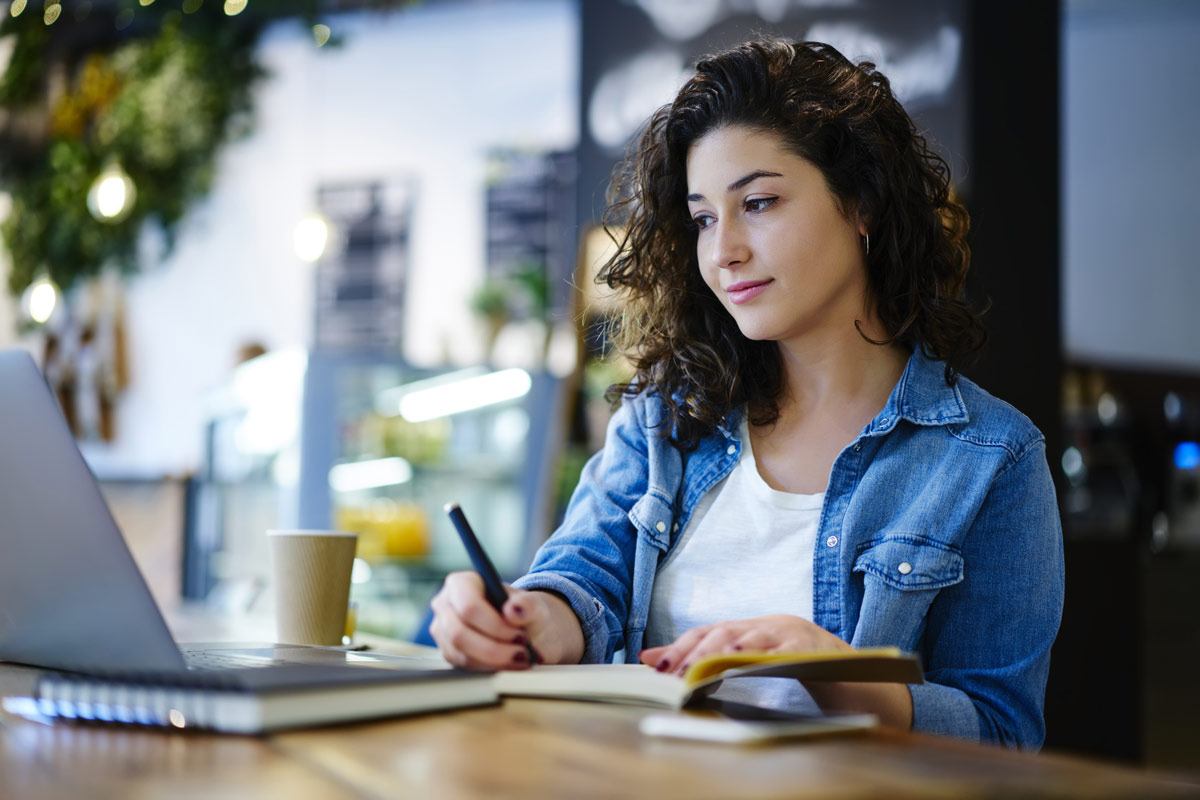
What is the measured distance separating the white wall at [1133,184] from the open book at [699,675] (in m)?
5.44

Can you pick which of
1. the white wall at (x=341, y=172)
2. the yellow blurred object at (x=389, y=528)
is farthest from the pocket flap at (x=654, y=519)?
the white wall at (x=341, y=172)

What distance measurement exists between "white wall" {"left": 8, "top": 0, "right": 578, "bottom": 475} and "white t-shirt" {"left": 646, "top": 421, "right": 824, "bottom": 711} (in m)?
4.96

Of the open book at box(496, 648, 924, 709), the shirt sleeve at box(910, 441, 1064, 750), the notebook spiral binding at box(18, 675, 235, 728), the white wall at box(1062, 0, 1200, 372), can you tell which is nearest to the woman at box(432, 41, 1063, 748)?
the shirt sleeve at box(910, 441, 1064, 750)

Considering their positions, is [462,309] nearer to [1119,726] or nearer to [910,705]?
[1119,726]

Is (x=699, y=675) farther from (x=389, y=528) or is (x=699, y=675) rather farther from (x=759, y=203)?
(x=389, y=528)

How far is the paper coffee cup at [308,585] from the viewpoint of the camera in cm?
137

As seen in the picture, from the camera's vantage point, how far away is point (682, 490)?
4.77 ft

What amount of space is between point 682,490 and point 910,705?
18.3 inches

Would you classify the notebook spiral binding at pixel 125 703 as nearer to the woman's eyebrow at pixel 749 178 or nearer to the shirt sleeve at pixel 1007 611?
the shirt sleeve at pixel 1007 611

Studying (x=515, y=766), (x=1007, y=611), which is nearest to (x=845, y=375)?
(x=1007, y=611)

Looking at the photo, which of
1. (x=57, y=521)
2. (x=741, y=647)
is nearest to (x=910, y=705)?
(x=741, y=647)

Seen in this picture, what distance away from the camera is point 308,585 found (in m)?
1.37

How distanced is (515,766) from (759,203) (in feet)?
2.81

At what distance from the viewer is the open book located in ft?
2.62
